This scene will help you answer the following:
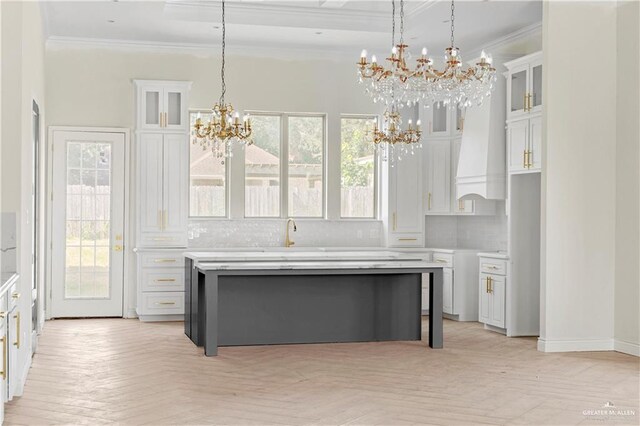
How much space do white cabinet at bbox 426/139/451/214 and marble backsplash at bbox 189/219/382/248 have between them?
0.84m

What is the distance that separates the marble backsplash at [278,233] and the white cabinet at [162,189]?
359 mm

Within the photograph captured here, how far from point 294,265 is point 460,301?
10.6 feet

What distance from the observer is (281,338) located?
820 centimetres

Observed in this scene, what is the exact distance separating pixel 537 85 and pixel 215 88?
4181 millimetres

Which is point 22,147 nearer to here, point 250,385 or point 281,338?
point 250,385

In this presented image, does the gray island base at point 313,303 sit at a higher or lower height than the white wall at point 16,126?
lower

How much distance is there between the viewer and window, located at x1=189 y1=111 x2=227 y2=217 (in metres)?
10.7

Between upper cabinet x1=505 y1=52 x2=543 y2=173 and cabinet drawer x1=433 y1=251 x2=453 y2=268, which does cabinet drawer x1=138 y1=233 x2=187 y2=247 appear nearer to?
cabinet drawer x1=433 y1=251 x2=453 y2=268

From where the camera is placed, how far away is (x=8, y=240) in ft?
19.4

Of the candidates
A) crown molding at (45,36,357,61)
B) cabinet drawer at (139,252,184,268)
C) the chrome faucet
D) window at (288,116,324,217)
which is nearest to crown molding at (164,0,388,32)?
crown molding at (45,36,357,61)

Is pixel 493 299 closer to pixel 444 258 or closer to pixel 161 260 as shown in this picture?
pixel 444 258

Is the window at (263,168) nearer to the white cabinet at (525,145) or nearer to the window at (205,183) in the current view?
the window at (205,183)

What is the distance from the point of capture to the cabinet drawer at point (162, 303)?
10.1 meters

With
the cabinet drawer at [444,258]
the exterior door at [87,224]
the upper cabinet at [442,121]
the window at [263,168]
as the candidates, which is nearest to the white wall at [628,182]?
the cabinet drawer at [444,258]
